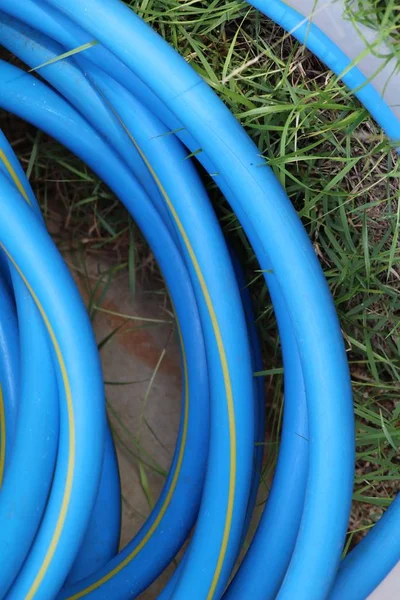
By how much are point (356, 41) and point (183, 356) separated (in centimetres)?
46

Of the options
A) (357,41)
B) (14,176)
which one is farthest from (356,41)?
(14,176)

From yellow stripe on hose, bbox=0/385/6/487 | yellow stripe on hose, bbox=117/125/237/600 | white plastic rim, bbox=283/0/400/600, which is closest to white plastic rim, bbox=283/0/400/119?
white plastic rim, bbox=283/0/400/600

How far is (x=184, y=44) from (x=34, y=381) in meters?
0.46

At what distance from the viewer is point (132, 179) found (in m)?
1.00

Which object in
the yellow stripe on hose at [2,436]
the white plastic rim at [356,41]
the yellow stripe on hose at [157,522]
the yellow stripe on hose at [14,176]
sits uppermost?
the yellow stripe on hose at [14,176]

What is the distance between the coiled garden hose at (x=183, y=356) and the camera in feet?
2.69

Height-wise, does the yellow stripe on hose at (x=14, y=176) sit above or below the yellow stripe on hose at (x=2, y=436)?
above

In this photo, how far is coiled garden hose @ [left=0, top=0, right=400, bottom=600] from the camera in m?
0.82

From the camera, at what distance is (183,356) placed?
1028mm

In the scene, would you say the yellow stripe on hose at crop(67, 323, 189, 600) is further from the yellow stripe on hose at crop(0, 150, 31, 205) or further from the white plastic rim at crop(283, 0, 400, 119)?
the white plastic rim at crop(283, 0, 400, 119)

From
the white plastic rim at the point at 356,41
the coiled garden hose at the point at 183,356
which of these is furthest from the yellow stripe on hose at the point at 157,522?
the white plastic rim at the point at 356,41

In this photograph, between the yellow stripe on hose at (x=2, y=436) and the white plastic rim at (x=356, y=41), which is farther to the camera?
the yellow stripe on hose at (x=2, y=436)

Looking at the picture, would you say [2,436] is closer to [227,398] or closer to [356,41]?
[227,398]

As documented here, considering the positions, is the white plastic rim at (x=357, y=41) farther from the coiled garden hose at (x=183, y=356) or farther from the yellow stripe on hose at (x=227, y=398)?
the yellow stripe on hose at (x=227, y=398)
